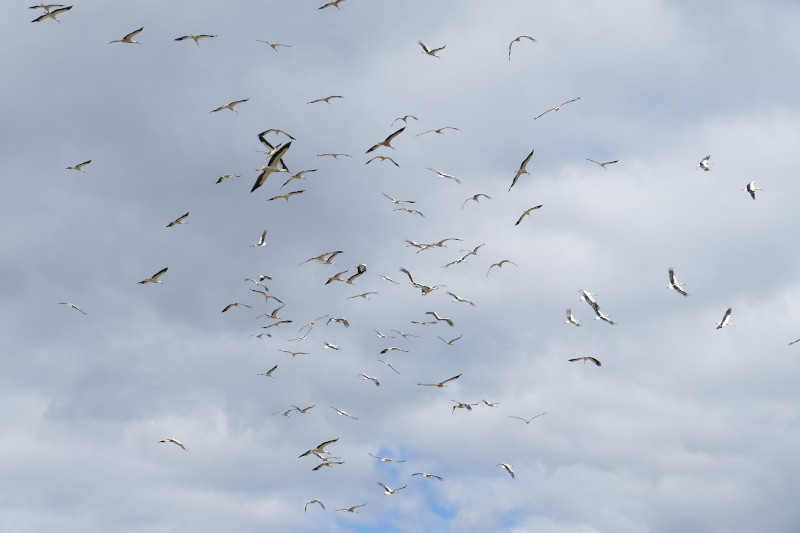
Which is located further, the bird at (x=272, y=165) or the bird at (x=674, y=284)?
the bird at (x=674, y=284)

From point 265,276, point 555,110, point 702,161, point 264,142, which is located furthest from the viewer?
point 265,276

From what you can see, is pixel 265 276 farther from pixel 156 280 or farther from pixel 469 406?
pixel 469 406

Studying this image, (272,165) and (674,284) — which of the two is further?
(674,284)

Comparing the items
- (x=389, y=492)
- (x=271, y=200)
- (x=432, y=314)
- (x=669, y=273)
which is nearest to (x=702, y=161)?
(x=669, y=273)

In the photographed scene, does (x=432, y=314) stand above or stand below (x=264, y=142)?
below

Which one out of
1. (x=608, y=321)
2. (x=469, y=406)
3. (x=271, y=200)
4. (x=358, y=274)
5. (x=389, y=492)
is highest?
(x=271, y=200)

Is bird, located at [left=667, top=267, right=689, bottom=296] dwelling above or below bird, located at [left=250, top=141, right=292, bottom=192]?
below

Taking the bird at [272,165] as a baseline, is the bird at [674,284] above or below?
below

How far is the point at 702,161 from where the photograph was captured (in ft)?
351

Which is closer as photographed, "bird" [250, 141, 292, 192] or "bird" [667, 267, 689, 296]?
"bird" [250, 141, 292, 192]

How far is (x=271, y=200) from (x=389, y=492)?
43.7 m

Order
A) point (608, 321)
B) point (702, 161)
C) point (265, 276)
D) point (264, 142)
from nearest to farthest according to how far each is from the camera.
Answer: point (264, 142)
point (608, 321)
point (702, 161)
point (265, 276)

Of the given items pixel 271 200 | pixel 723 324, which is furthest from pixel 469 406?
pixel 271 200

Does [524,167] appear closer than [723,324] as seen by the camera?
Yes
